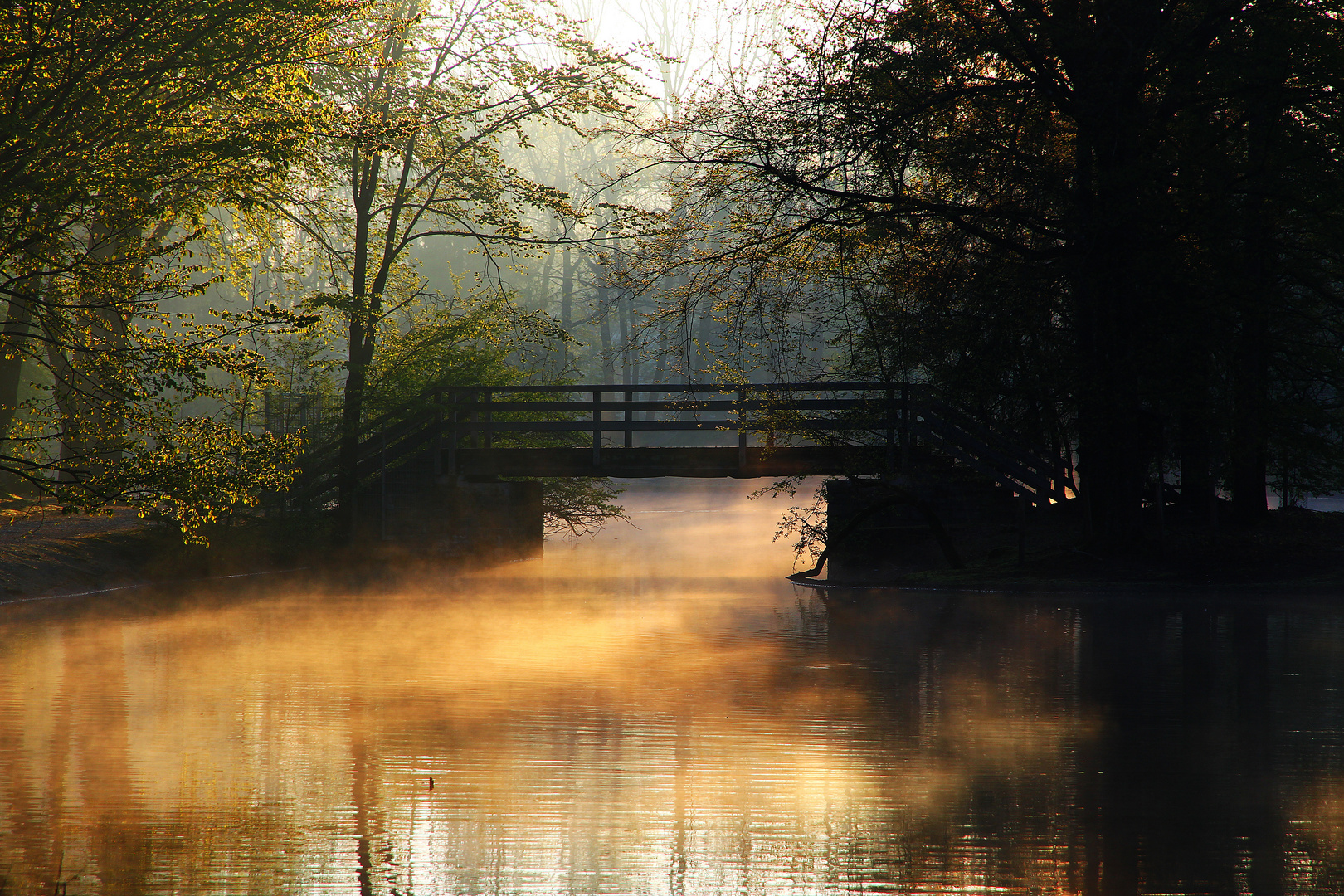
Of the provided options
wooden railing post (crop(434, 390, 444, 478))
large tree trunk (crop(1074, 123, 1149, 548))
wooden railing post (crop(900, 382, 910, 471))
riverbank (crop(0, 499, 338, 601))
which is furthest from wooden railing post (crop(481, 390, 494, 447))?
large tree trunk (crop(1074, 123, 1149, 548))

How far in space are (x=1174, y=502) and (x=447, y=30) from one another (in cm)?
1665

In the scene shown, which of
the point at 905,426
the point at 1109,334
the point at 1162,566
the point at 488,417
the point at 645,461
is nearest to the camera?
the point at 1109,334

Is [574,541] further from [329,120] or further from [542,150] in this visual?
[542,150]

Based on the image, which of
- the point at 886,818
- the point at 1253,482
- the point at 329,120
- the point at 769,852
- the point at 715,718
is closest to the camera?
the point at 769,852

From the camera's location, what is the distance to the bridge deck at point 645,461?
19750 mm

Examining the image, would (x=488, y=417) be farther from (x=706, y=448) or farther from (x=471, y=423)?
(x=706, y=448)

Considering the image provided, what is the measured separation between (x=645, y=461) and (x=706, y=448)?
1.20 metres

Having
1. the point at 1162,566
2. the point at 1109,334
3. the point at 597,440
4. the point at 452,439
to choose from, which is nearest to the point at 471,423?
the point at 452,439

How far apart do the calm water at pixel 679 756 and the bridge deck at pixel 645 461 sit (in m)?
6.84

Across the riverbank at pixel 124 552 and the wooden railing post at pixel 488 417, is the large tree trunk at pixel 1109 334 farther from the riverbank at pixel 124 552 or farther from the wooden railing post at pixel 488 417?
the riverbank at pixel 124 552

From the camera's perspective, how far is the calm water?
4.70m

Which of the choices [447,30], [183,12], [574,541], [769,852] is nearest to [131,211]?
[183,12]

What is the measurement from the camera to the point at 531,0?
75.1ft

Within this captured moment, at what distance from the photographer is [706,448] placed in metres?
21.2
